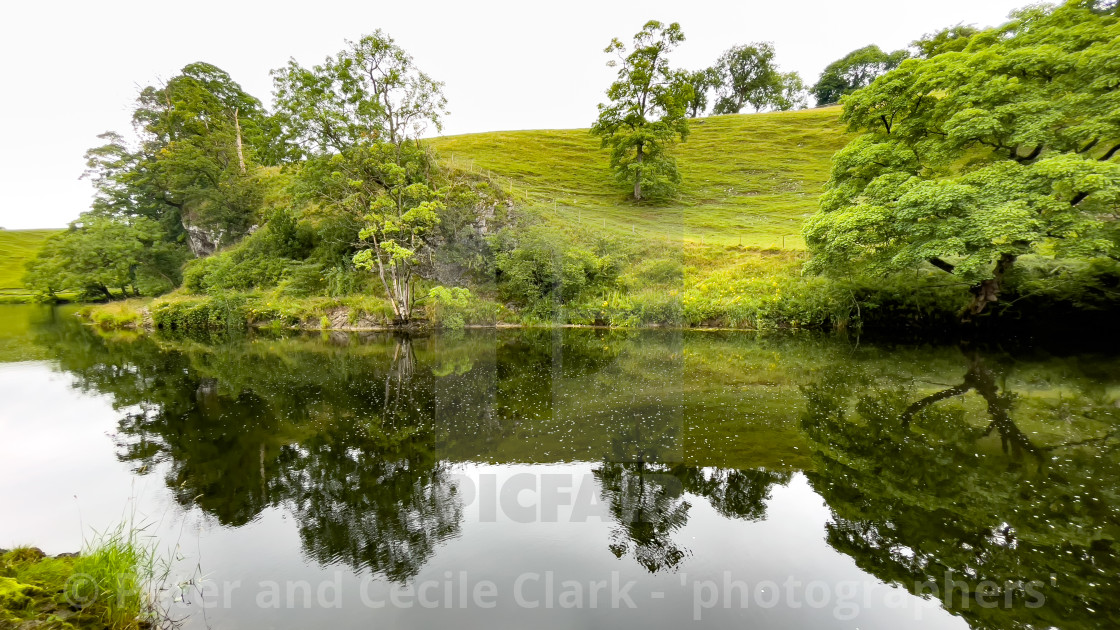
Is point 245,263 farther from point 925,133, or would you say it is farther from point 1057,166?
point 1057,166

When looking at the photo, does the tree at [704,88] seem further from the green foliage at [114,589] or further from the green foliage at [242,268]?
the green foliage at [114,589]

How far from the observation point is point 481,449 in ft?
33.8

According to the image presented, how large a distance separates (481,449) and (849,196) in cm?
2104

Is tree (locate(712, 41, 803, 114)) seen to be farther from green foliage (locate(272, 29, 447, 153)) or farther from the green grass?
the green grass

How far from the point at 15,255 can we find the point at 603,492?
12107 cm

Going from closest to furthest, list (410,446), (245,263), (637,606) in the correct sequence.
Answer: (637,606) < (410,446) < (245,263)

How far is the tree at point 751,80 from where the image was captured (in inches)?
3162

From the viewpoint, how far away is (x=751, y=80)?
81938mm

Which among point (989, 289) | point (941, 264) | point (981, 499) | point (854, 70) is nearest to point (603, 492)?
point (981, 499)

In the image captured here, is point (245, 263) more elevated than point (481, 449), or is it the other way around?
point (245, 263)

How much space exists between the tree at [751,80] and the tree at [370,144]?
7610 centimetres

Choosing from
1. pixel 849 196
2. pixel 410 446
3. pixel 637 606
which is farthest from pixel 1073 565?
pixel 849 196

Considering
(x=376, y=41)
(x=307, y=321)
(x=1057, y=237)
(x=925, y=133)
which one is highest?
(x=376, y=41)

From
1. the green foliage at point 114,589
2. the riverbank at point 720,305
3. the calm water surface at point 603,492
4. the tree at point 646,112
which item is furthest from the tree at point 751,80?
the green foliage at point 114,589
